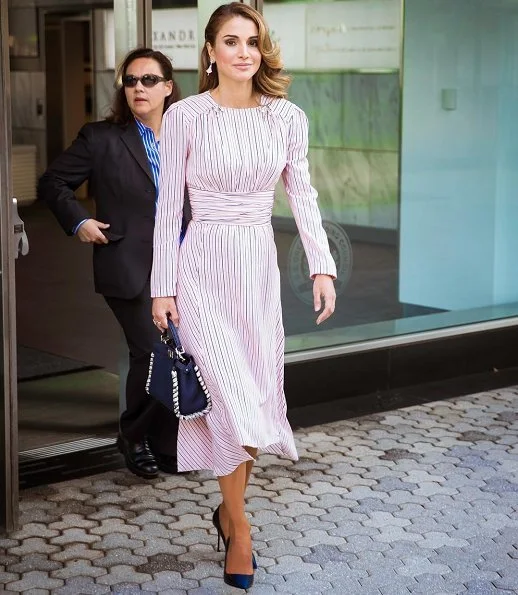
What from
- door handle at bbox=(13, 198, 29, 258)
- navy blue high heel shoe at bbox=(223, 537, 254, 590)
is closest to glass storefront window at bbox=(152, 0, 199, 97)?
door handle at bbox=(13, 198, 29, 258)

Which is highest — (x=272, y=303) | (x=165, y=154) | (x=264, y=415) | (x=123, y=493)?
(x=165, y=154)

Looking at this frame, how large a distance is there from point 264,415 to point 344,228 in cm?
280

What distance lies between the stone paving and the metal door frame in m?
0.18

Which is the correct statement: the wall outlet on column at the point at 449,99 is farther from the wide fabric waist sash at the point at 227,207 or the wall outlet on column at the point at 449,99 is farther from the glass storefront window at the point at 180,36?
the wide fabric waist sash at the point at 227,207

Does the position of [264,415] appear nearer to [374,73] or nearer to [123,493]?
[123,493]

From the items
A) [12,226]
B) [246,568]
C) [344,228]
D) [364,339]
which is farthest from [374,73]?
[246,568]

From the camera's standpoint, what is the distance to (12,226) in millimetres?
5113

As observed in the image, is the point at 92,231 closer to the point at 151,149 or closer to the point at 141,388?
the point at 151,149

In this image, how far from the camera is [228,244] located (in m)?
4.64

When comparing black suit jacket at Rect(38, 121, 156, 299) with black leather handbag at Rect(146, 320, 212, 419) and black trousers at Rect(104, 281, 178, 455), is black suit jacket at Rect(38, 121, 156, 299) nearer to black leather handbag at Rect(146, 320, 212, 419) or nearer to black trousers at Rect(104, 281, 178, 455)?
black trousers at Rect(104, 281, 178, 455)

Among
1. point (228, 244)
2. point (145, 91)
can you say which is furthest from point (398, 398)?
point (228, 244)

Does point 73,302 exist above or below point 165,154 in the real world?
below

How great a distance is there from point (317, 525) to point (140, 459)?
1024 millimetres

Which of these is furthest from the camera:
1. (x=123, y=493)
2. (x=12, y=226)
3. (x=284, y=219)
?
(x=284, y=219)
